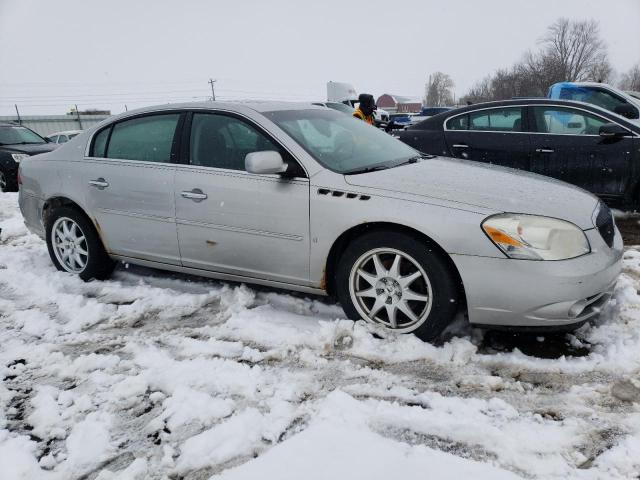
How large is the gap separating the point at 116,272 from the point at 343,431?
→ 10.2ft

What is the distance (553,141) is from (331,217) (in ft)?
13.1

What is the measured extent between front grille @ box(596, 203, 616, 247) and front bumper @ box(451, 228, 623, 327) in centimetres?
→ 15

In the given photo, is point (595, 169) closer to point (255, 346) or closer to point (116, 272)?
point (255, 346)

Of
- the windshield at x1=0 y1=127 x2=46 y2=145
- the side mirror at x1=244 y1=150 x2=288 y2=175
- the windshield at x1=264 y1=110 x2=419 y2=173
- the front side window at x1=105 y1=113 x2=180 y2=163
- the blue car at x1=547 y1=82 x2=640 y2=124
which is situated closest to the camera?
the side mirror at x1=244 y1=150 x2=288 y2=175

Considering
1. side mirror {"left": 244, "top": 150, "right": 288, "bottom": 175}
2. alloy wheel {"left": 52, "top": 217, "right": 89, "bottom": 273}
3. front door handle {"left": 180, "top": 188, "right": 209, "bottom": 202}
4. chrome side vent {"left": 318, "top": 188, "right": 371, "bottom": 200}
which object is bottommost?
alloy wheel {"left": 52, "top": 217, "right": 89, "bottom": 273}

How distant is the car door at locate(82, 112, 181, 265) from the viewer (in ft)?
12.2

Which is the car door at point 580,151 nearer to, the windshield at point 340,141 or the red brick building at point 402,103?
the windshield at point 340,141

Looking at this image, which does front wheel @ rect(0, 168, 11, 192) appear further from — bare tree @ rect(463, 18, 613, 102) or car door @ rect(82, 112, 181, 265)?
bare tree @ rect(463, 18, 613, 102)

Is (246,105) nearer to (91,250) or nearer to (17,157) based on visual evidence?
(91,250)

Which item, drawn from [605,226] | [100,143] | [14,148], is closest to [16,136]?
[14,148]

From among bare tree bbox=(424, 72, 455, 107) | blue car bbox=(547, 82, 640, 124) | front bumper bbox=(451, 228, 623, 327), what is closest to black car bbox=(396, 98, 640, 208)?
front bumper bbox=(451, 228, 623, 327)

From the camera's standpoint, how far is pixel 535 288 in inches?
103

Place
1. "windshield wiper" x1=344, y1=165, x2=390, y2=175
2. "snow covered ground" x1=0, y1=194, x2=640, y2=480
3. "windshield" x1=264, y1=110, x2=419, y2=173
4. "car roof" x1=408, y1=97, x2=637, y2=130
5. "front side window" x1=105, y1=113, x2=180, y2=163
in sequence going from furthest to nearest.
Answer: "car roof" x1=408, y1=97, x2=637, y2=130 < "front side window" x1=105, y1=113, x2=180, y2=163 < "windshield" x1=264, y1=110, x2=419, y2=173 < "windshield wiper" x1=344, y1=165, x2=390, y2=175 < "snow covered ground" x1=0, y1=194, x2=640, y2=480

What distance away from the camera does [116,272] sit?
4.52 metres
